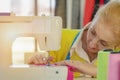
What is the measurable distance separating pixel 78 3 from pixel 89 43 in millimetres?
1137

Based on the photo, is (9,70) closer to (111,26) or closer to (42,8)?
(111,26)

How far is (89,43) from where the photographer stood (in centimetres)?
134

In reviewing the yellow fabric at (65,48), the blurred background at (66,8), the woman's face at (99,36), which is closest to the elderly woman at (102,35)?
the woman's face at (99,36)

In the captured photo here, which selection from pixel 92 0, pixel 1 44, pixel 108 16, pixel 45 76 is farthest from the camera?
pixel 92 0

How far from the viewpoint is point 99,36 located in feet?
4.09

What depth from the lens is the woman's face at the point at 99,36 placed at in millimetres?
1229

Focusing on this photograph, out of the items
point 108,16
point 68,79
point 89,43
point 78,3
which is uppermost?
point 78,3

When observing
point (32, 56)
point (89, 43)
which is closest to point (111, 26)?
point (89, 43)

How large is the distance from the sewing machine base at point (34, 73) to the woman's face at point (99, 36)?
376 mm

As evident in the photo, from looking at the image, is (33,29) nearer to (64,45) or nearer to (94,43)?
(94,43)

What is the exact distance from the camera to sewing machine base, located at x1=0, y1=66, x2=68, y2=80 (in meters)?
0.92

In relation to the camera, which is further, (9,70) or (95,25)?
(95,25)

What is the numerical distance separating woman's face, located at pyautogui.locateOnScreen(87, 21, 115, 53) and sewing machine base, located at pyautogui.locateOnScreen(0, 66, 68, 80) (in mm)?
376

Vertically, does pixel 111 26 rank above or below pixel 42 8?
below
